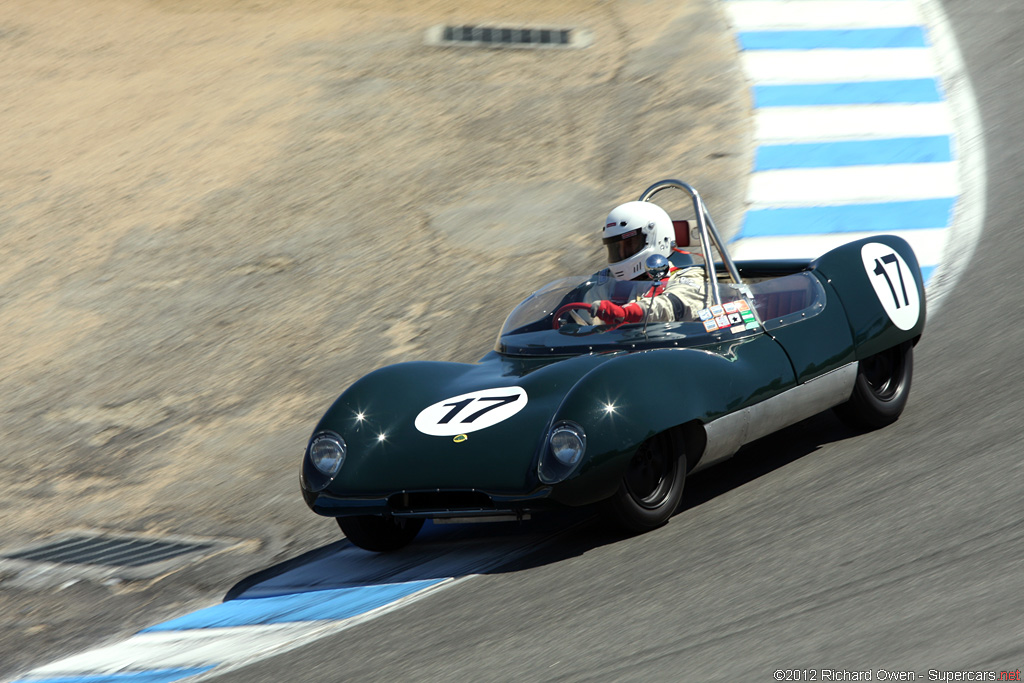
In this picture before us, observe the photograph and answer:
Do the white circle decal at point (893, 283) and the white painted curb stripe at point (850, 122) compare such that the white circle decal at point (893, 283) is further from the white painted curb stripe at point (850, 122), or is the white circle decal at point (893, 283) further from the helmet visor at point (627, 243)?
the white painted curb stripe at point (850, 122)

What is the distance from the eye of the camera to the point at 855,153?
10312 mm

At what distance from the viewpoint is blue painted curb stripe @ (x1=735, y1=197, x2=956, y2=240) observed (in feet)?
29.8

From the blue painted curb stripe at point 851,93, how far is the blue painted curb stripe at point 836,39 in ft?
3.03

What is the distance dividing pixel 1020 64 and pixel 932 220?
134 inches

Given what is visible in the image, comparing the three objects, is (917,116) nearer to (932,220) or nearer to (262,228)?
(932,220)

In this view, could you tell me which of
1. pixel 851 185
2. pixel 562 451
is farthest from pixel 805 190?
pixel 562 451

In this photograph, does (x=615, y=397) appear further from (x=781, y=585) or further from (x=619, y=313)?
(x=781, y=585)

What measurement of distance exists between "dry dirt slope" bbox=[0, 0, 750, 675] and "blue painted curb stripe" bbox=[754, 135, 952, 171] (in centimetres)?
27

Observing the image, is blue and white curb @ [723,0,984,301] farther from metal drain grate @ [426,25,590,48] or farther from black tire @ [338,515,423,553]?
black tire @ [338,515,423,553]

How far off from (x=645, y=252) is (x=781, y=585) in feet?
6.91

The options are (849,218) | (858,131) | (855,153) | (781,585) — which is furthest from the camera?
(858,131)

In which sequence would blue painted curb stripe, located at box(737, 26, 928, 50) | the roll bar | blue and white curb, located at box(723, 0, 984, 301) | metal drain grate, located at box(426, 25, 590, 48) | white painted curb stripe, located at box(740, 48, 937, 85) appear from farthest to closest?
metal drain grate, located at box(426, 25, 590, 48), blue painted curb stripe, located at box(737, 26, 928, 50), white painted curb stripe, located at box(740, 48, 937, 85), blue and white curb, located at box(723, 0, 984, 301), the roll bar

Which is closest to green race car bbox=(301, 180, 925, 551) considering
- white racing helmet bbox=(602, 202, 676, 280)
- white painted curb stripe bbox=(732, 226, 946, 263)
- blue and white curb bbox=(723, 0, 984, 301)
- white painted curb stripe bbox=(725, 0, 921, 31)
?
white racing helmet bbox=(602, 202, 676, 280)

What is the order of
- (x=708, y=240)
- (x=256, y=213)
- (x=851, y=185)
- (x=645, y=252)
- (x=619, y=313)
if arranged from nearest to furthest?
(x=619, y=313)
(x=645, y=252)
(x=708, y=240)
(x=851, y=185)
(x=256, y=213)
